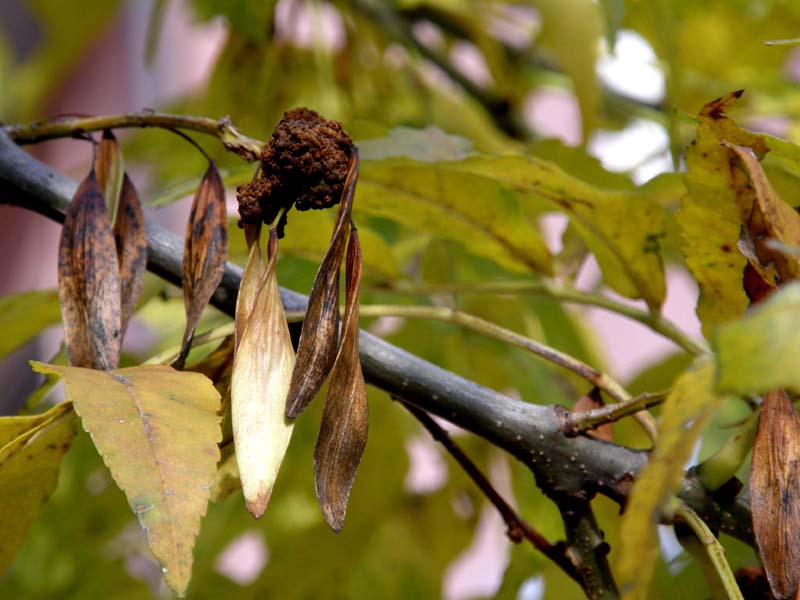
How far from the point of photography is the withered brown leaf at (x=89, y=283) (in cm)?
21

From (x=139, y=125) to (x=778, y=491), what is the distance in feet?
0.50

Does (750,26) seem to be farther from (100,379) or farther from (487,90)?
(100,379)

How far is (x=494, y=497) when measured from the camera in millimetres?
245

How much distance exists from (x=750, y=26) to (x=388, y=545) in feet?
1.13

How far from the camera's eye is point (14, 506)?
219mm

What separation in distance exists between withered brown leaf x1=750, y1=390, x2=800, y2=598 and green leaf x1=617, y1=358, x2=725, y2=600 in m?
0.04

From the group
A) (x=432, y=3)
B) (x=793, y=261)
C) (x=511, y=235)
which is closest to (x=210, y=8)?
(x=432, y=3)

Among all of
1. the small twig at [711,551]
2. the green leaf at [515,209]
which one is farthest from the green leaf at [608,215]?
the small twig at [711,551]

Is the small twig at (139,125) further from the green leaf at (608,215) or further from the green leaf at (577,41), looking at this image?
the green leaf at (577,41)

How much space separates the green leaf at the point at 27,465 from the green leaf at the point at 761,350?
0.44 ft

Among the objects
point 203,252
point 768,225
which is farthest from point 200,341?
point 768,225

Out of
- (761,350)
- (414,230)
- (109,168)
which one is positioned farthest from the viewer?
(414,230)

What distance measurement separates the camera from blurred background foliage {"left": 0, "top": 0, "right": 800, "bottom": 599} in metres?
0.32

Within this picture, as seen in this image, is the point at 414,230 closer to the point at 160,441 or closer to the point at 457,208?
the point at 457,208
